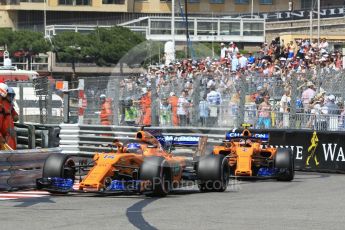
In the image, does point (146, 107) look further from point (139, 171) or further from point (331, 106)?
point (139, 171)

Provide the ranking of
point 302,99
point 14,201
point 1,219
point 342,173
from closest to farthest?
point 1,219 → point 14,201 → point 342,173 → point 302,99

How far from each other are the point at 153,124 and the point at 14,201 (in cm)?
1049

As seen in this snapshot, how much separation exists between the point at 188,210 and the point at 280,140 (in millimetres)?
10243

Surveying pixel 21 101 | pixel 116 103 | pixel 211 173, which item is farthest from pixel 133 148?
pixel 116 103

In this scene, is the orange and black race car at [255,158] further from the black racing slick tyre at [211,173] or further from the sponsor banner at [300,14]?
the sponsor banner at [300,14]

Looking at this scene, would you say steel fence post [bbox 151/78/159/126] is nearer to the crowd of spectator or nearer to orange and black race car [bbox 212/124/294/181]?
the crowd of spectator

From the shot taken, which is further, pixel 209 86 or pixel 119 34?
pixel 119 34

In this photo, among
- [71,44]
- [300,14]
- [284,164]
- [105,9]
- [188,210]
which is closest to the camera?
[188,210]

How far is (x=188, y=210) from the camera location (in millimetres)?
12672

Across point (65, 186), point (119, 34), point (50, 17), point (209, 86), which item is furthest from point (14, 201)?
point (50, 17)

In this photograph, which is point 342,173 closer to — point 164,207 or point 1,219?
point 164,207

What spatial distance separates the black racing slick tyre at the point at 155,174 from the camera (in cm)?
1459

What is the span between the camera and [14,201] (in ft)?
46.8

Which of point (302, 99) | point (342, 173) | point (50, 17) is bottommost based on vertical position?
point (342, 173)
